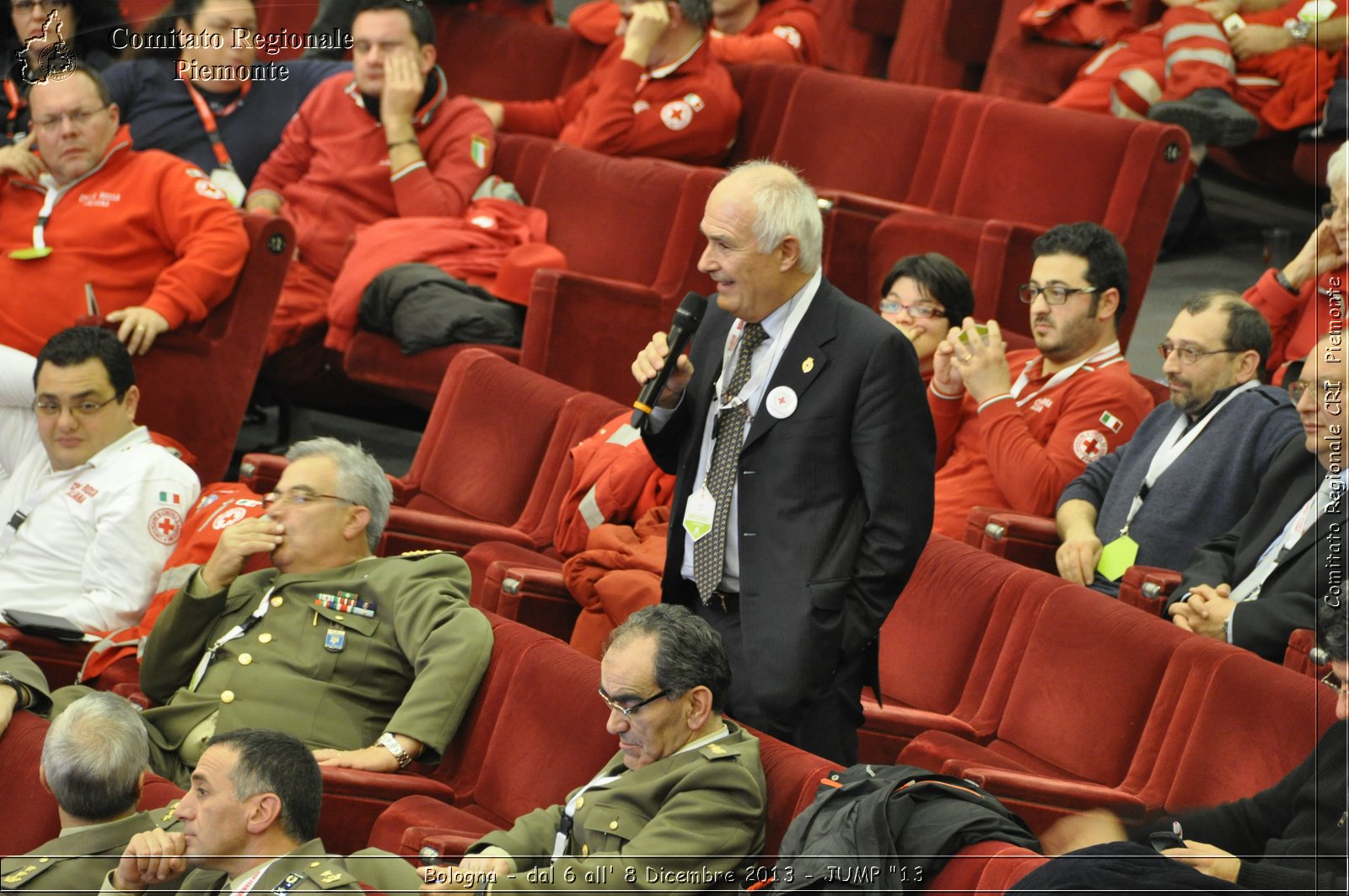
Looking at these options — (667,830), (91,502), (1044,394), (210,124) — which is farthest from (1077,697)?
(210,124)

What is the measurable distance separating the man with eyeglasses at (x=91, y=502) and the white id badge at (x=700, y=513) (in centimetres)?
105

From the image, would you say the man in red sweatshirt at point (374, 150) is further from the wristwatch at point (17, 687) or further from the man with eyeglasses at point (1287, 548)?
the man with eyeglasses at point (1287, 548)

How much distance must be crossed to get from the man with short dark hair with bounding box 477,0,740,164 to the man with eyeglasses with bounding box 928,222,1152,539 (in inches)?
46.5

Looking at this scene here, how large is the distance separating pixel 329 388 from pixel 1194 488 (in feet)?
6.30

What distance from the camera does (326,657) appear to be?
218cm

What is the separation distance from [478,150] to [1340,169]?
1821 mm

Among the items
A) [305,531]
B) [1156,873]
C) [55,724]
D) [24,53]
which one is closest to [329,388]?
[24,53]

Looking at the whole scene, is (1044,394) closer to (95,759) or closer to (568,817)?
(568,817)

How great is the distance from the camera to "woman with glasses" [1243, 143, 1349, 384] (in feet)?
8.95

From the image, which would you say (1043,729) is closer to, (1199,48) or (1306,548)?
(1306,548)

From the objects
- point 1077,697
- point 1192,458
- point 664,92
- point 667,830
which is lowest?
point 667,830

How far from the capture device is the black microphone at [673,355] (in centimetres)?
182

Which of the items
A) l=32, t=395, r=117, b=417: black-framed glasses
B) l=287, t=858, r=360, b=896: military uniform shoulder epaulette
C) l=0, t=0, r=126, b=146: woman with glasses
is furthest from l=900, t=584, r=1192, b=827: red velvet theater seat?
l=0, t=0, r=126, b=146: woman with glasses

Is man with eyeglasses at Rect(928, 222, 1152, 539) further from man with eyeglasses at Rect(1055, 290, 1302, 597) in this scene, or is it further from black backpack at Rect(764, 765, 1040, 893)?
black backpack at Rect(764, 765, 1040, 893)
